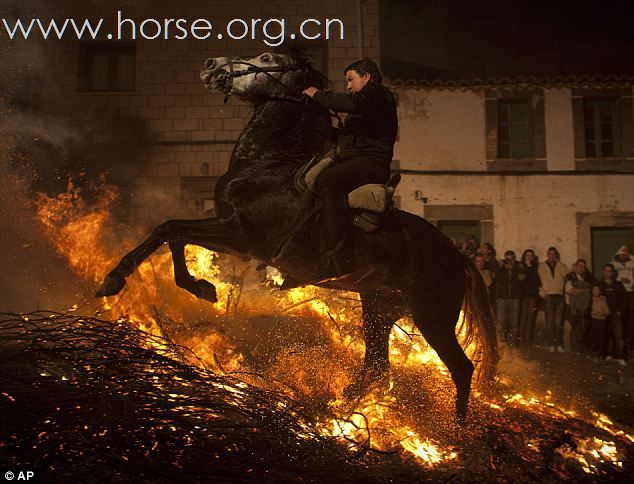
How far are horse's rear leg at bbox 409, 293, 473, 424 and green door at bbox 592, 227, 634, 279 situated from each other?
38.4 feet

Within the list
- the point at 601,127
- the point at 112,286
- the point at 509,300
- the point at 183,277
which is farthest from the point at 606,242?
the point at 112,286

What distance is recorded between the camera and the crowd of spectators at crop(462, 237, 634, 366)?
1018 cm

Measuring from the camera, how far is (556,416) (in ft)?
16.7

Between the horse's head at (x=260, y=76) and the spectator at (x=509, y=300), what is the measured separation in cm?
724

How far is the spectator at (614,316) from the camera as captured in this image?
386 inches

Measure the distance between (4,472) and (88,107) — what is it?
13.8m

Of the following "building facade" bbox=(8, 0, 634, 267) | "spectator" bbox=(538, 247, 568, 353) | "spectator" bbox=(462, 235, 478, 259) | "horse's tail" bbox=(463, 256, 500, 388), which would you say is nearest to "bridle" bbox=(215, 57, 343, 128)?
"horse's tail" bbox=(463, 256, 500, 388)

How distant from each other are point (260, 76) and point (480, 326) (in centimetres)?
317

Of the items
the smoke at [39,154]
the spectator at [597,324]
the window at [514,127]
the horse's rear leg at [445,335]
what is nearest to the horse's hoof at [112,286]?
the horse's rear leg at [445,335]

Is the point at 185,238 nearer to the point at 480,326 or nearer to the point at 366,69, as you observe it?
the point at 366,69

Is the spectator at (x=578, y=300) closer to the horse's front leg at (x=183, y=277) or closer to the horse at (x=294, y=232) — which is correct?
the horse at (x=294, y=232)

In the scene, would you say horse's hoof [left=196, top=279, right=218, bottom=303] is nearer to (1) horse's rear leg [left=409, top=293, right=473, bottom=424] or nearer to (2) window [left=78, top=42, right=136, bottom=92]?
(1) horse's rear leg [left=409, top=293, right=473, bottom=424]

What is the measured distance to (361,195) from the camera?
4.77 metres

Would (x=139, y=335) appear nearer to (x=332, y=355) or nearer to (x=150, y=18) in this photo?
(x=332, y=355)
